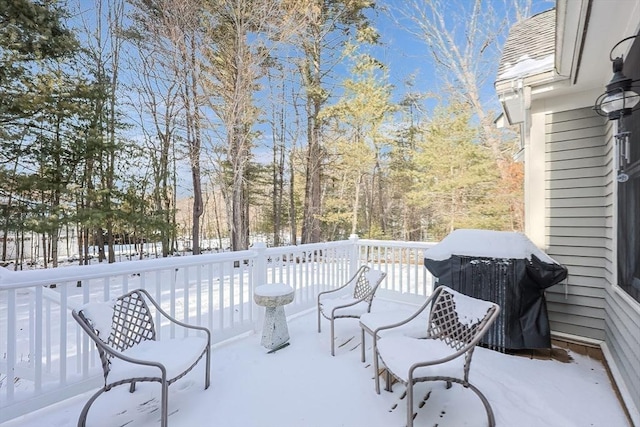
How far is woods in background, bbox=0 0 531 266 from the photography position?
630cm

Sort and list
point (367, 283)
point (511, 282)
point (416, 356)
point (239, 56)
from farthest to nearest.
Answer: point (239, 56) → point (367, 283) → point (511, 282) → point (416, 356)

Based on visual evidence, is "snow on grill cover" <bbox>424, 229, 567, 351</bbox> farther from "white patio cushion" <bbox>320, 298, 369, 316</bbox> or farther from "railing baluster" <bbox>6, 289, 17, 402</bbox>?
"railing baluster" <bbox>6, 289, 17, 402</bbox>

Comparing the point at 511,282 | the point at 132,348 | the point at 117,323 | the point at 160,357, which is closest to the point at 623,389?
the point at 511,282

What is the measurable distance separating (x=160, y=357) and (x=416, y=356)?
171 cm

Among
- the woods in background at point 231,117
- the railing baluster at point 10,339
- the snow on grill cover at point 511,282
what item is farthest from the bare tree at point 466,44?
the railing baluster at point 10,339

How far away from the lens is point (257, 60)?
7.86 m

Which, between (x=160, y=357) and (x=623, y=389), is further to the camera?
(x=623, y=389)

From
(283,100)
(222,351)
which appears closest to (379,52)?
(283,100)

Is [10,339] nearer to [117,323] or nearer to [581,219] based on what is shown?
[117,323]

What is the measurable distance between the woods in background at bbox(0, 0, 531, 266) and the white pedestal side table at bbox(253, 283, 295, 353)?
564 cm

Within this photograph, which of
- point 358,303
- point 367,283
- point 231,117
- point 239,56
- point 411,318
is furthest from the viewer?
point 231,117

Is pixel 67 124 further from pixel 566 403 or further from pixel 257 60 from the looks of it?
pixel 566 403

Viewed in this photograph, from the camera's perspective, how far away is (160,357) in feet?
6.54

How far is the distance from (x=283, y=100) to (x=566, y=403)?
Answer: 1032 centimetres
